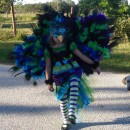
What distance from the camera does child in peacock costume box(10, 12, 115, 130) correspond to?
441 cm

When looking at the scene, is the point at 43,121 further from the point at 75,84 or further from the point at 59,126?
the point at 75,84

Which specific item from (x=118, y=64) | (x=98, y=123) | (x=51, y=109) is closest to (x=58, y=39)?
(x=98, y=123)

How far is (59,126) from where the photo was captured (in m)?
4.68

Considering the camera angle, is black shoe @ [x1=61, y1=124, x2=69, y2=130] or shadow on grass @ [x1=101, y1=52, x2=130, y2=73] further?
shadow on grass @ [x1=101, y1=52, x2=130, y2=73]

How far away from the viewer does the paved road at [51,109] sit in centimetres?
472

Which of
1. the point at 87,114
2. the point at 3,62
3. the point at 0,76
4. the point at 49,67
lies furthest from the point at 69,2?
the point at 3,62

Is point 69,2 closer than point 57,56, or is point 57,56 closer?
point 57,56

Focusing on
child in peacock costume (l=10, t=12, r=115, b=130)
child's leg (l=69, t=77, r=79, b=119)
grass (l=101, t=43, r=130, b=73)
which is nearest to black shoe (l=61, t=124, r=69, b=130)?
child in peacock costume (l=10, t=12, r=115, b=130)

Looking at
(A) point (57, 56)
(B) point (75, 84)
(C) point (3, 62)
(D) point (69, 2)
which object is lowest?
(C) point (3, 62)

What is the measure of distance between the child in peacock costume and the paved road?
41cm

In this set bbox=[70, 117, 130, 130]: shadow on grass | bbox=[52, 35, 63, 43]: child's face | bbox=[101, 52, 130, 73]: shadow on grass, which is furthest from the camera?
bbox=[101, 52, 130, 73]: shadow on grass

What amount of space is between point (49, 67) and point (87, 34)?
1.98 feet

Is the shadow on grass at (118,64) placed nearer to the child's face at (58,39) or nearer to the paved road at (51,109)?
the paved road at (51,109)

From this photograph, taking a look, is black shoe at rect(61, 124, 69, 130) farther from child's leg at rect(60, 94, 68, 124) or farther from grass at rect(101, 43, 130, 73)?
grass at rect(101, 43, 130, 73)
